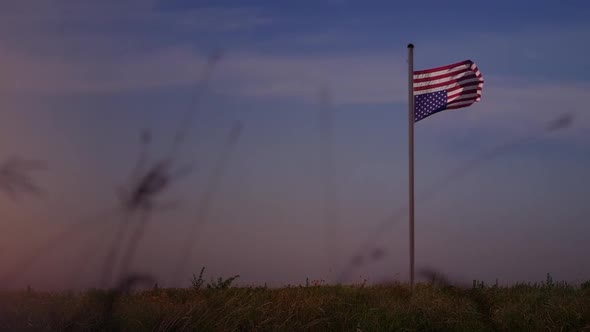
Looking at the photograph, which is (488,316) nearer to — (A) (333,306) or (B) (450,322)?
(B) (450,322)

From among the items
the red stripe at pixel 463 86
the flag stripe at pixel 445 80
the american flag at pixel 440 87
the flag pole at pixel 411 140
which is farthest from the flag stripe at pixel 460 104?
the flag pole at pixel 411 140

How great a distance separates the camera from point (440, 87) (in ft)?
42.0

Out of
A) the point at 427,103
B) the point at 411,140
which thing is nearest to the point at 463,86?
the point at 427,103

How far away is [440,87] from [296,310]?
5.89 metres

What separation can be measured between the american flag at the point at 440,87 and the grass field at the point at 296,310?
3.39m

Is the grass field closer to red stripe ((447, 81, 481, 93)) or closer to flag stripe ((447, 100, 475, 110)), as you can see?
flag stripe ((447, 100, 475, 110))

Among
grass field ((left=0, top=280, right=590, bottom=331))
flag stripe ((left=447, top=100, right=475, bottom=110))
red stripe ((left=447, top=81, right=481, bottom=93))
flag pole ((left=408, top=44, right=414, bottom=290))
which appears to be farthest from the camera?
flag stripe ((left=447, top=100, right=475, bottom=110))

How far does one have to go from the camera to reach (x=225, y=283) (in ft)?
35.7

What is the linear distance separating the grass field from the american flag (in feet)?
11.1

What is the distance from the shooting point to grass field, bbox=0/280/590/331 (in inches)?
312

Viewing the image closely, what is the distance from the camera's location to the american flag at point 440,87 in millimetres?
12766

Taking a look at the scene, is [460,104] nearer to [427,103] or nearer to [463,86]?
[463,86]

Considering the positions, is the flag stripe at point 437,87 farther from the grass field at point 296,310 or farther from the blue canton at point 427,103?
the grass field at point 296,310

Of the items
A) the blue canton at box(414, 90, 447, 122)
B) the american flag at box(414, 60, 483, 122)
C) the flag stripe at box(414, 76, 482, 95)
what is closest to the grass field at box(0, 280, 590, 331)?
the blue canton at box(414, 90, 447, 122)
